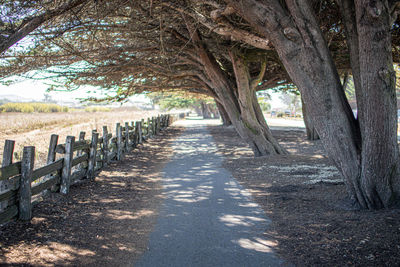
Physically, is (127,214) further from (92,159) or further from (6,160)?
(92,159)

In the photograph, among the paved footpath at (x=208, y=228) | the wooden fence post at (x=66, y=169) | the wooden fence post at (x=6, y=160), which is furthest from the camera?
the wooden fence post at (x=66, y=169)

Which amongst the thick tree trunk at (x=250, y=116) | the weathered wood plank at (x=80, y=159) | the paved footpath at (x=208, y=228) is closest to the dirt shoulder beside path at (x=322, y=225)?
the paved footpath at (x=208, y=228)

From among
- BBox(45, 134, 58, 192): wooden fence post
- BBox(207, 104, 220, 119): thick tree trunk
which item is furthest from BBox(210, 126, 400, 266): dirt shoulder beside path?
BBox(207, 104, 220, 119): thick tree trunk

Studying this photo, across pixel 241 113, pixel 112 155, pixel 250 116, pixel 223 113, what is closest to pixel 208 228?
pixel 112 155

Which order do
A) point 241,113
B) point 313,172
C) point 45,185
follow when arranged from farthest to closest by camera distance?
point 241,113 → point 313,172 → point 45,185

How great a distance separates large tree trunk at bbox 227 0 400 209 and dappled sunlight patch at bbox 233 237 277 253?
6.10 feet

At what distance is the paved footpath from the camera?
361 cm

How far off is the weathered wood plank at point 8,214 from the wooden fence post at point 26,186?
108 mm

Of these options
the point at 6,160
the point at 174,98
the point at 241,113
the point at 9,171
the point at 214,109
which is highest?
the point at 174,98

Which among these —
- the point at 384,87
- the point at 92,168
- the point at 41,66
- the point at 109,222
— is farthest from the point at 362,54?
the point at 41,66

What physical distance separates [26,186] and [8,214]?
50cm

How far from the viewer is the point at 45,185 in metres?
5.55

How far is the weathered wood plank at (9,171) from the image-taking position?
420cm

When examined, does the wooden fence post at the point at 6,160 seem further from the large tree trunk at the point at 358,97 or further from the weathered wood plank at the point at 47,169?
the large tree trunk at the point at 358,97
